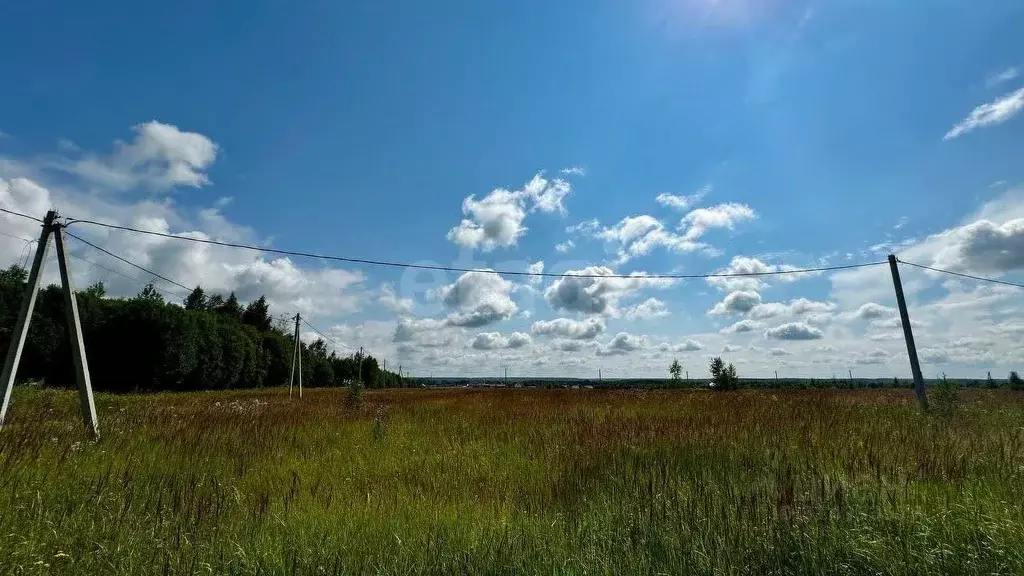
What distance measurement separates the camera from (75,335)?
25.7 feet

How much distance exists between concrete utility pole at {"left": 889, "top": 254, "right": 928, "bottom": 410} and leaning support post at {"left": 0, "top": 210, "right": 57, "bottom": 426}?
1943cm

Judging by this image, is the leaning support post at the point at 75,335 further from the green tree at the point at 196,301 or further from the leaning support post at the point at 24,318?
the green tree at the point at 196,301

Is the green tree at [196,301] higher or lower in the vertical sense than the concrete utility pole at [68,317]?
higher

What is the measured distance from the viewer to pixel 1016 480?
15.6 ft

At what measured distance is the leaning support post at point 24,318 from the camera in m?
6.68

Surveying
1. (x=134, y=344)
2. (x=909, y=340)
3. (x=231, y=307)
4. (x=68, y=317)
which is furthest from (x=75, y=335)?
(x=231, y=307)

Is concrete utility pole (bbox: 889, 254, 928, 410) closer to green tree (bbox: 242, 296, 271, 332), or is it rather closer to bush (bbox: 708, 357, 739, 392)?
bush (bbox: 708, 357, 739, 392)

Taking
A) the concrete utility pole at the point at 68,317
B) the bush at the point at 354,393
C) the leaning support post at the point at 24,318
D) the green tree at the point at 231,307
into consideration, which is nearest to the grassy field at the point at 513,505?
the concrete utility pole at the point at 68,317

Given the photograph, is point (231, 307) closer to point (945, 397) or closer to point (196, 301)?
point (196, 301)

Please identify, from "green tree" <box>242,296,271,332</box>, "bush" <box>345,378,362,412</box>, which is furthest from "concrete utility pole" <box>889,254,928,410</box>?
"green tree" <box>242,296,271,332</box>

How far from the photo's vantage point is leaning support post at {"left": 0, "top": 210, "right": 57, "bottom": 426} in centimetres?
668

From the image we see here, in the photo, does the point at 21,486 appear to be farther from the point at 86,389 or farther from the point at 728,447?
the point at 728,447

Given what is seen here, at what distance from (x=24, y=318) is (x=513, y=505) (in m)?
8.50

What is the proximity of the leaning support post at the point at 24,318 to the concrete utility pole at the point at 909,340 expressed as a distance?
1943cm
